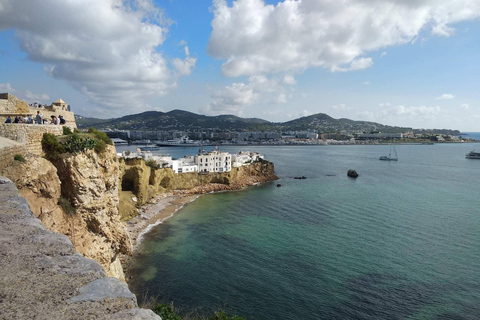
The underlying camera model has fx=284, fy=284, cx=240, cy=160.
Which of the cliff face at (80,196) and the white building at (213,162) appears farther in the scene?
the white building at (213,162)

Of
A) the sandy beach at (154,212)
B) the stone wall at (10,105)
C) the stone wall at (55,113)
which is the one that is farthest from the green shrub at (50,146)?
the sandy beach at (154,212)

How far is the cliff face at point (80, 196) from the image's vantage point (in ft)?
33.8

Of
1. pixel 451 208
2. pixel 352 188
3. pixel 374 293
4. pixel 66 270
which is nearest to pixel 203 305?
pixel 374 293

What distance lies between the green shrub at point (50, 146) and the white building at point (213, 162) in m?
34.1

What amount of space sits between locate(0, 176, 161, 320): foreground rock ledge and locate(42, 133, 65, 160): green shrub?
32.0 ft

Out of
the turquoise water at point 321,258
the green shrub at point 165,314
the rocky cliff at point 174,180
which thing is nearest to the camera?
the green shrub at point 165,314

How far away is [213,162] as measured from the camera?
48.8 meters

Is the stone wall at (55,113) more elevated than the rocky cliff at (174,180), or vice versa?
the stone wall at (55,113)

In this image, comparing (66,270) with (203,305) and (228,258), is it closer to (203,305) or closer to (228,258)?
(203,305)

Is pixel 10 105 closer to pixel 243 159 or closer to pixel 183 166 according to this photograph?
pixel 183 166

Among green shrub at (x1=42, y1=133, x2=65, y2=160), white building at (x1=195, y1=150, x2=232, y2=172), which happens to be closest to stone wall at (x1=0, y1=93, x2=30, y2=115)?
green shrub at (x1=42, y1=133, x2=65, y2=160)

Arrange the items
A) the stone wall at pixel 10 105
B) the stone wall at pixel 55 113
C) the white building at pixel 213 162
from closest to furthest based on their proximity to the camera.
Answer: the stone wall at pixel 10 105, the stone wall at pixel 55 113, the white building at pixel 213 162

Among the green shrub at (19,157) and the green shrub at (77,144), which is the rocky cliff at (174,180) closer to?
the green shrub at (77,144)

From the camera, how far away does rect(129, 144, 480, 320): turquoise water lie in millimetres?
15508
